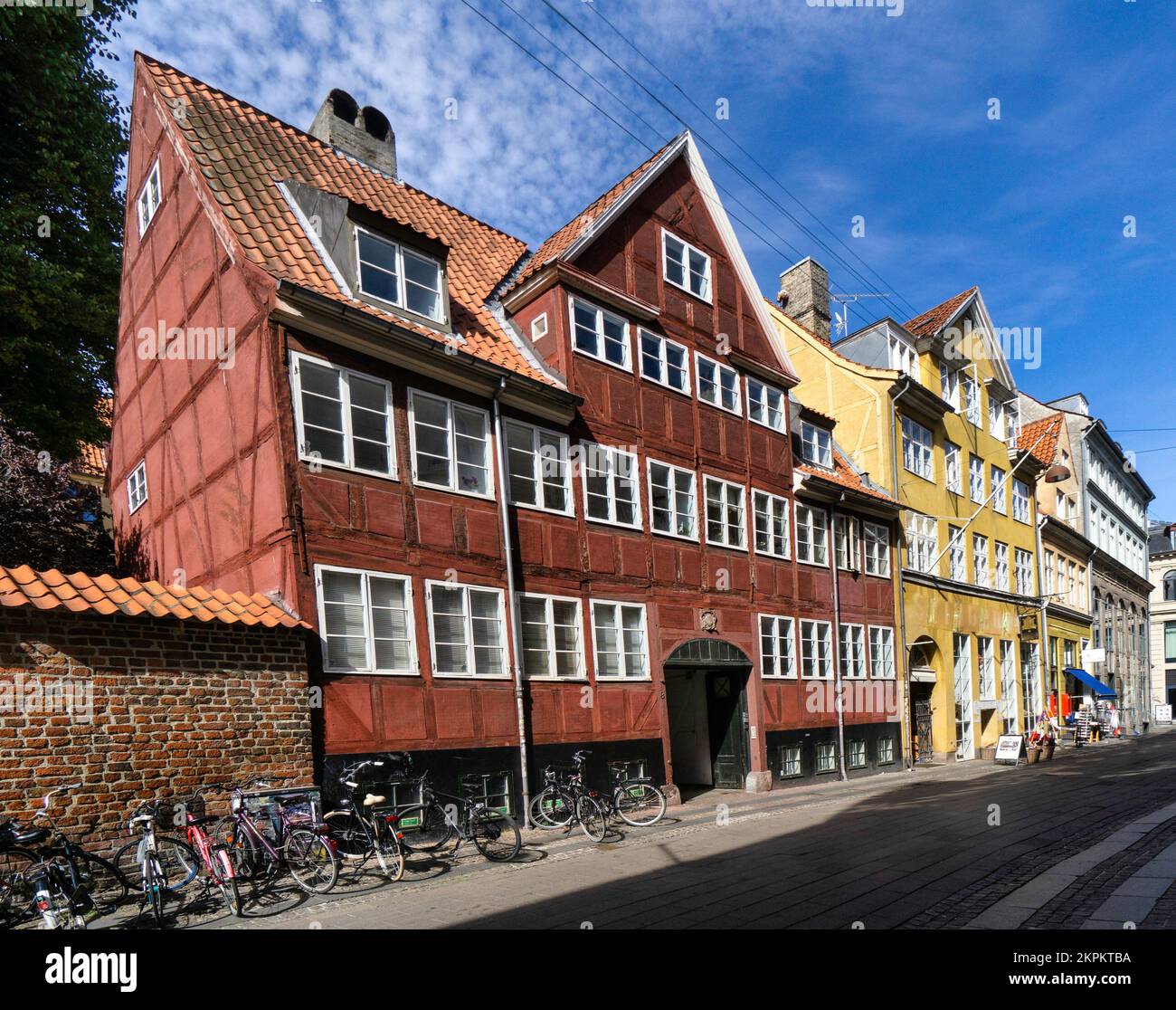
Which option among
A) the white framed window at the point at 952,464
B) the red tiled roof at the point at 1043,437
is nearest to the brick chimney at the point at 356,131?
the white framed window at the point at 952,464

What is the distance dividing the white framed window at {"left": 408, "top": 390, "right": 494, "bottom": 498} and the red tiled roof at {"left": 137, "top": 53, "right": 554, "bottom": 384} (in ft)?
3.53

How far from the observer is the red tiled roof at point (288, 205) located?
1312 centimetres

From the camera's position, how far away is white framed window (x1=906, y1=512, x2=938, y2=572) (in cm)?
2792

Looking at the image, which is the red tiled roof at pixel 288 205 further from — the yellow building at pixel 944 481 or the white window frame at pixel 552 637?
the yellow building at pixel 944 481

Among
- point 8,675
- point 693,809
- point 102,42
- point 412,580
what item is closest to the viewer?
point 8,675

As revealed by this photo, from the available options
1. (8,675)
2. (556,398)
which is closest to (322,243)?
(556,398)

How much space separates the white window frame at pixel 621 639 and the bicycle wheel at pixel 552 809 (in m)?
2.95

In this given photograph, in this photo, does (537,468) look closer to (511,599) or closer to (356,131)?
(511,599)

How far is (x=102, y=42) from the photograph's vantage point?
21234 mm

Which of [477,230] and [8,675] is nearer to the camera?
[8,675]

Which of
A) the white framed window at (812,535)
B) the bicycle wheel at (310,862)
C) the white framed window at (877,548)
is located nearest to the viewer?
the bicycle wheel at (310,862)

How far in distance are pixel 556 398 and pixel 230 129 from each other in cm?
769

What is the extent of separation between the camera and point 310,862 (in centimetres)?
916
